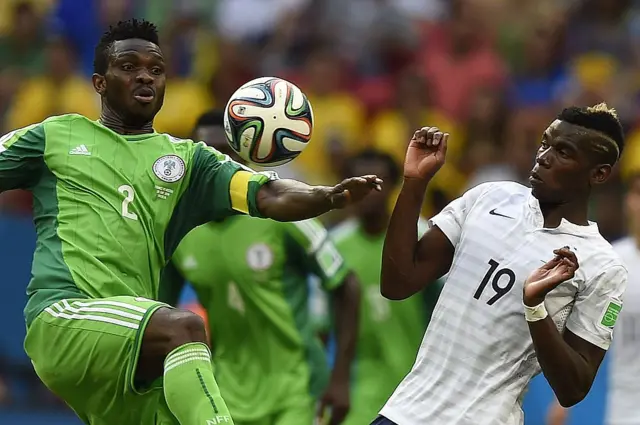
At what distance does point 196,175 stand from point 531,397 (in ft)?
19.0

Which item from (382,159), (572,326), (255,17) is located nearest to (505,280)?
(572,326)

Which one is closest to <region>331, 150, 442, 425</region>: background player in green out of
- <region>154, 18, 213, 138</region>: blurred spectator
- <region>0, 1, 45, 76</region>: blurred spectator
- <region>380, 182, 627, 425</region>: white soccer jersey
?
<region>380, 182, 627, 425</region>: white soccer jersey

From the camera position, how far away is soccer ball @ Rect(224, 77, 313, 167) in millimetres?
6609

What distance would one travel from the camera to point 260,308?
854 cm

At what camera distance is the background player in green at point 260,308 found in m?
8.56

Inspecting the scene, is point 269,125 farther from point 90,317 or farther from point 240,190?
point 90,317

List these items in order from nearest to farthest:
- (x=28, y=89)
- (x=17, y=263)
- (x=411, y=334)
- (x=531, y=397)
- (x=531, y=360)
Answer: (x=531, y=360)
(x=411, y=334)
(x=531, y=397)
(x=17, y=263)
(x=28, y=89)

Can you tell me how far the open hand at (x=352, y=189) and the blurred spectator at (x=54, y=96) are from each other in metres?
8.55

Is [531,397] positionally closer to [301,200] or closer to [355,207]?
[355,207]

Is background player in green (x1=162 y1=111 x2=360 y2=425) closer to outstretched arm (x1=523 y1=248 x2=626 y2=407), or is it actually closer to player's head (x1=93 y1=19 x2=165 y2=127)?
player's head (x1=93 y1=19 x2=165 y2=127)

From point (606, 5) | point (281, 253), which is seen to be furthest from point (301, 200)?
point (606, 5)

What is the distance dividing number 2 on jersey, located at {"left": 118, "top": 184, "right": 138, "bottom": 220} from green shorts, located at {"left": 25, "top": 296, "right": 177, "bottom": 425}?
0.48 metres

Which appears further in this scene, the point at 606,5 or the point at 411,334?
the point at 606,5

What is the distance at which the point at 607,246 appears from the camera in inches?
244
